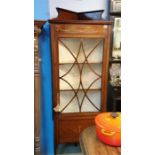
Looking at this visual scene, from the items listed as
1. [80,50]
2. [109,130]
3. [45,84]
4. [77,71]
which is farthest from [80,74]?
[109,130]

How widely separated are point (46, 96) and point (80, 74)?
49cm

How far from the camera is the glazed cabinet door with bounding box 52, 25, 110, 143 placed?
2.24m

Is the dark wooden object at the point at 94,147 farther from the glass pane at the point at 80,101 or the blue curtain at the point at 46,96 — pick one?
the blue curtain at the point at 46,96

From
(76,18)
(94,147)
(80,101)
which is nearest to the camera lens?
(94,147)

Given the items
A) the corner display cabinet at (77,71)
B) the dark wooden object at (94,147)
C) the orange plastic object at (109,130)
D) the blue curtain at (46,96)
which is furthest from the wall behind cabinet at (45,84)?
the orange plastic object at (109,130)

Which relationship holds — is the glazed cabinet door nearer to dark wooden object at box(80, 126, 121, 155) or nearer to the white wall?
the white wall

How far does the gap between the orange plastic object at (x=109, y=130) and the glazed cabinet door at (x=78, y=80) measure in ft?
3.23

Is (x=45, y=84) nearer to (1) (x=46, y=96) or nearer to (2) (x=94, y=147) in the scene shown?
(1) (x=46, y=96)

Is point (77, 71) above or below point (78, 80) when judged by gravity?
above

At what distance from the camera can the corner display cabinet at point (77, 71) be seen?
2174 millimetres

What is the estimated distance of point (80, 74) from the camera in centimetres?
235

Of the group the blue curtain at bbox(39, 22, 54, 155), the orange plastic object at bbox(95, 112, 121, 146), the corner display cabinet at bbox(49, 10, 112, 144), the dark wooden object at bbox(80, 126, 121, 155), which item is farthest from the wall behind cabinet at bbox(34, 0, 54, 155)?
A: the orange plastic object at bbox(95, 112, 121, 146)
